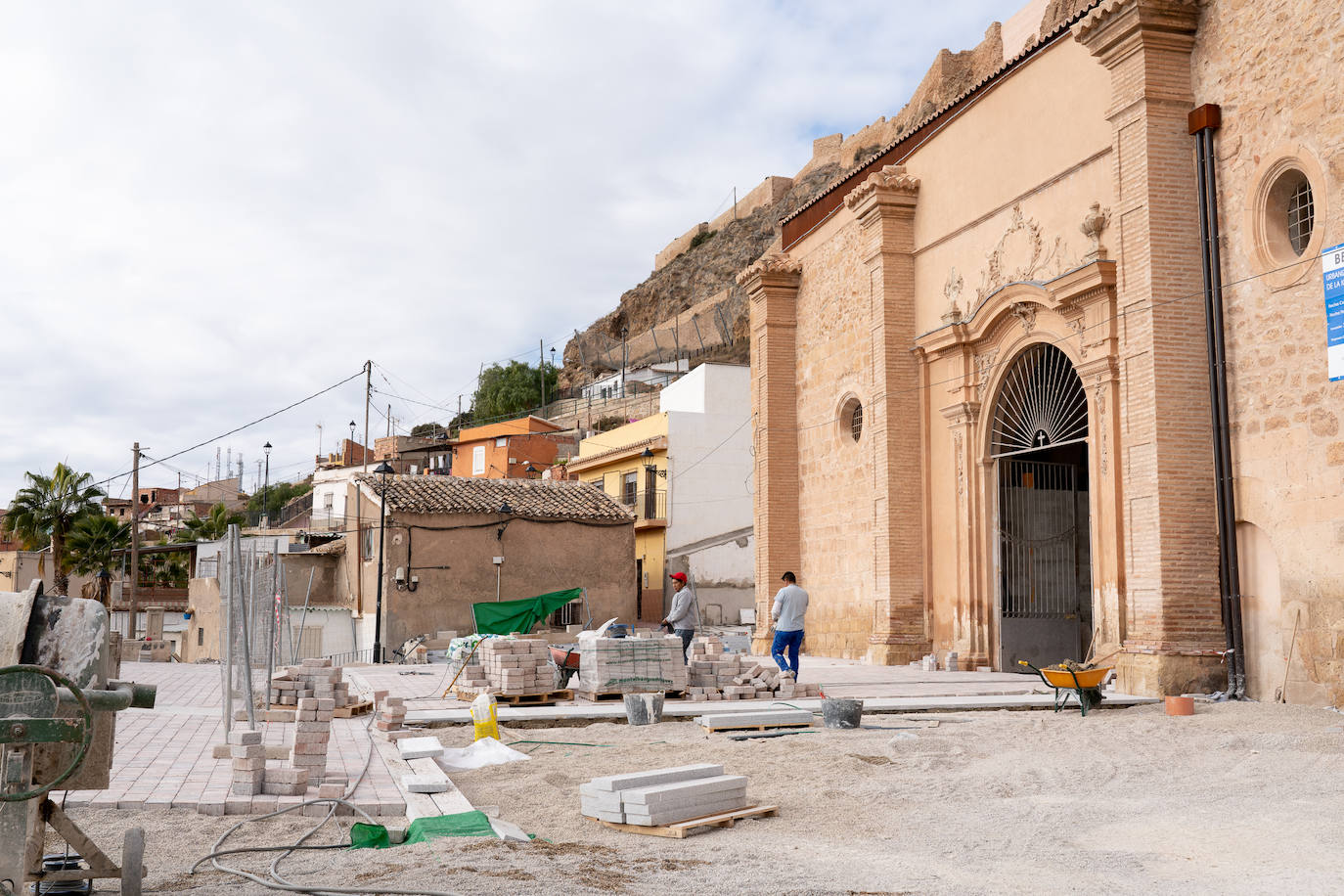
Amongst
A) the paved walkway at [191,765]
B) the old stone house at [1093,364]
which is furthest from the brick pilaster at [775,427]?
the paved walkway at [191,765]

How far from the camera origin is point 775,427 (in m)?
22.8

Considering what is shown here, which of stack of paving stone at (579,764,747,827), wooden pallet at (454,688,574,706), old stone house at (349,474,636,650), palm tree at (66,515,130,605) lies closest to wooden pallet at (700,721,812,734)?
wooden pallet at (454,688,574,706)

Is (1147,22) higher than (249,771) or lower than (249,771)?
higher

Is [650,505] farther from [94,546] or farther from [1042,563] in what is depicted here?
[1042,563]

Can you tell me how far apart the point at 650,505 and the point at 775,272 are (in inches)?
581

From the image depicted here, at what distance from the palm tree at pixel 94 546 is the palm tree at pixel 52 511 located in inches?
12.9

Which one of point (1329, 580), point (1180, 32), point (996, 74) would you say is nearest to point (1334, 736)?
point (1329, 580)

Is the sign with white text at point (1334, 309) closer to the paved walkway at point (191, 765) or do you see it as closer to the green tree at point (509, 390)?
the paved walkway at point (191, 765)

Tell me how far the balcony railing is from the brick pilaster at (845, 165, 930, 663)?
17.3 meters

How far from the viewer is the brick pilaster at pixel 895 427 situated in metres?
18.0

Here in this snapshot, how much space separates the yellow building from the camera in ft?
117

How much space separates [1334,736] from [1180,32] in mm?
7853

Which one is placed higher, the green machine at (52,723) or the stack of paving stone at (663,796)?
the green machine at (52,723)

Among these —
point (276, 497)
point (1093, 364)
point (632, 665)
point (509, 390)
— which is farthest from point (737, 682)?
point (276, 497)
